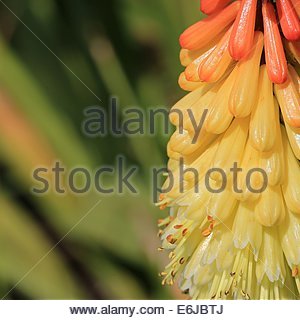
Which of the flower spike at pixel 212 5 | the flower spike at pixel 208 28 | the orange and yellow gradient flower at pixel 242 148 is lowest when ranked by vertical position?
the orange and yellow gradient flower at pixel 242 148

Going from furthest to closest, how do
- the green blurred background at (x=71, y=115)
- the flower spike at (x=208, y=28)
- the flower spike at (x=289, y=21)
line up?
the green blurred background at (x=71, y=115)
the flower spike at (x=208, y=28)
the flower spike at (x=289, y=21)

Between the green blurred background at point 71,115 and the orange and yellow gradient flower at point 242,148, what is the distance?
1.34ft

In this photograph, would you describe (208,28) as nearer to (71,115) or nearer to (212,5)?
(212,5)

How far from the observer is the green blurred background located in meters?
2.04

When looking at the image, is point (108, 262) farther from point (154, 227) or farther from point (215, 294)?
point (215, 294)

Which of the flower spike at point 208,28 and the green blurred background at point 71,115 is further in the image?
the green blurred background at point 71,115

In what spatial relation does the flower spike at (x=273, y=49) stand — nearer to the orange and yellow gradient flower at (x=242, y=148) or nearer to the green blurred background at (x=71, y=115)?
the orange and yellow gradient flower at (x=242, y=148)

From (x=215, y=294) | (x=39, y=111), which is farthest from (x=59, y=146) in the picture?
(x=215, y=294)

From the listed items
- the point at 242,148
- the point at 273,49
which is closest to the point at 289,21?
the point at 273,49

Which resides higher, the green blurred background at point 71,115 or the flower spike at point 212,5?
the flower spike at point 212,5

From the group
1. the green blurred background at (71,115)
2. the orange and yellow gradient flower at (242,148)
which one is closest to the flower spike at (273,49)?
the orange and yellow gradient flower at (242,148)

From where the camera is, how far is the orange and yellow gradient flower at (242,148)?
5.06 ft

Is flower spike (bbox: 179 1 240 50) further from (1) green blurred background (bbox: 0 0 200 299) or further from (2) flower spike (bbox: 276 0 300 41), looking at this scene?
(1) green blurred background (bbox: 0 0 200 299)

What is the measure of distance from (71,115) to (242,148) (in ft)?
2.00
